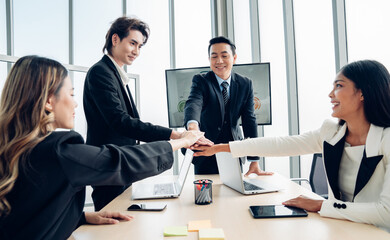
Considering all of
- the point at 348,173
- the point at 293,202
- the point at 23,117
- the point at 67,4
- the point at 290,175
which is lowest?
the point at 290,175

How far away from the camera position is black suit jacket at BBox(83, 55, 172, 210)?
1755mm

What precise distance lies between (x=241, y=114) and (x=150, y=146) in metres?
1.38

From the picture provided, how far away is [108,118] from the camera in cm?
176

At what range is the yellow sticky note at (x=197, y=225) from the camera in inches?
42.0

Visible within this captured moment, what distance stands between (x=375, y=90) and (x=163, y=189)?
3.98ft

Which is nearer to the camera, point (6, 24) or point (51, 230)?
point (51, 230)

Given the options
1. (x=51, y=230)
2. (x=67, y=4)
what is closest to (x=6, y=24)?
(x=67, y=4)

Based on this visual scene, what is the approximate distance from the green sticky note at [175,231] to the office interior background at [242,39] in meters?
2.91

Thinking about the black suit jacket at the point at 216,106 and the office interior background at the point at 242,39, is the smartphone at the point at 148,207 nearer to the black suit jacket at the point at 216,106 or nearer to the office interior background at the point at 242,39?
the black suit jacket at the point at 216,106

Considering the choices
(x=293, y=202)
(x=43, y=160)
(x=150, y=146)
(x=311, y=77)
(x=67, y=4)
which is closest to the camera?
(x=43, y=160)

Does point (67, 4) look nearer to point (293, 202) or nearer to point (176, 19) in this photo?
point (176, 19)

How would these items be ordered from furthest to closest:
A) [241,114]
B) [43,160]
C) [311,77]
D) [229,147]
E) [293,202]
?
[311,77]
[241,114]
[229,147]
[293,202]
[43,160]

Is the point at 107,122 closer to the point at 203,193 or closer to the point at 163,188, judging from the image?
the point at 163,188

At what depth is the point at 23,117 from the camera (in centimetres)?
93
